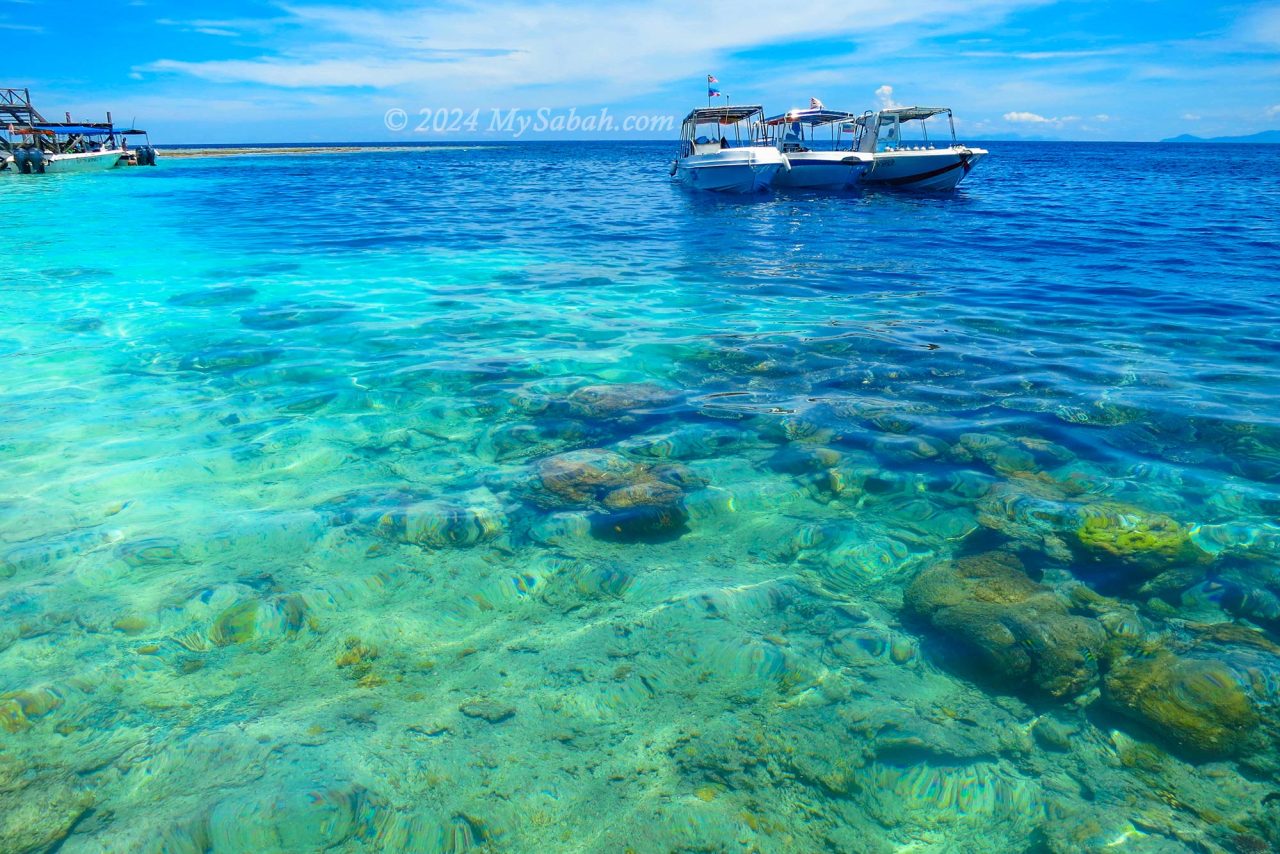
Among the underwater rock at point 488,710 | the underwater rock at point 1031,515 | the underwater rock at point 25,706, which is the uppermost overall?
the underwater rock at point 1031,515

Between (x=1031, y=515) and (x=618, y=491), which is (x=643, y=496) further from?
(x=1031, y=515)

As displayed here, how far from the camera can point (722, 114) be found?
32.0 m

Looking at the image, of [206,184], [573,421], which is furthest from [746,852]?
[206,184]

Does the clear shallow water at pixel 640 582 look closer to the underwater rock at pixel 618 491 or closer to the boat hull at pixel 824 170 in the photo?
the underwater rock at pixel 618 491

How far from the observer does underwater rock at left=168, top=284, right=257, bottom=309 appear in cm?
1116

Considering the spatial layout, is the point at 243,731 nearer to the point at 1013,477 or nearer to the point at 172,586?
the point at 172,586

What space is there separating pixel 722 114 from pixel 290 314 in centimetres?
2606

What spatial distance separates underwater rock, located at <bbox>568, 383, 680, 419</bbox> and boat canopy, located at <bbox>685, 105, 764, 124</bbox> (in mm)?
27305

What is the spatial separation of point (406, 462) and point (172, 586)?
6.36 feet

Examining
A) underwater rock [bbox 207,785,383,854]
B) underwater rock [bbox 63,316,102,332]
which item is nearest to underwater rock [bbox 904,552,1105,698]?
underwater rock [bbox 207,785,383,854]

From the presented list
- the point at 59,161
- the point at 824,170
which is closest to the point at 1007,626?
the point at 824,170

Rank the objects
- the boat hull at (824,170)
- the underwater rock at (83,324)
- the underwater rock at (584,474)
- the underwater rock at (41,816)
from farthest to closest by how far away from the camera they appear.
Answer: the boat hull at (824,170), the underwater rock at (83,324), the underwater rock at (584,474), the underwater rock at (41,816)

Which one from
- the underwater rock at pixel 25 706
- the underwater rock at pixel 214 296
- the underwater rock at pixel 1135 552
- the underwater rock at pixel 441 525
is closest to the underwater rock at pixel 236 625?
the underwater rock at pixel 25 706

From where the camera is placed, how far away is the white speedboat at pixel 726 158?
93.9ft
